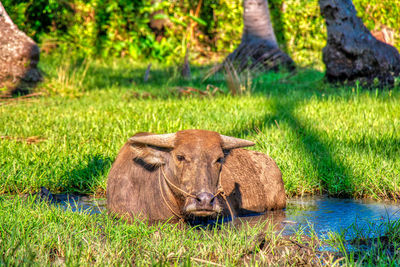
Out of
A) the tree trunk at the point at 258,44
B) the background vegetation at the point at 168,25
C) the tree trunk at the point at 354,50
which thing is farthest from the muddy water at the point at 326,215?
the background vegetation at the point at 168,25

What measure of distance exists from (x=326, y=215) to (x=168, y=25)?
13329 millimetres

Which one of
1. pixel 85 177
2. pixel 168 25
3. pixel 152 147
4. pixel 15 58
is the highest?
pixel 168 25

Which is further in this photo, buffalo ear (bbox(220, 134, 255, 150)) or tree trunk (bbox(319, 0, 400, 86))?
tree trunk (bbox(319, 0, 400, 86))

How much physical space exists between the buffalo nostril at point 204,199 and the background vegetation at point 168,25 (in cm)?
1138

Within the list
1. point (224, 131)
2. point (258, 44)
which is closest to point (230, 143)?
point (224, 131)

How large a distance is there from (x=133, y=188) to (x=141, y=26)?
1221 centimetres

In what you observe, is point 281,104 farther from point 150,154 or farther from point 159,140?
point 159,140

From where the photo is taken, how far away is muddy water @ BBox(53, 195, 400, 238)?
158 inches

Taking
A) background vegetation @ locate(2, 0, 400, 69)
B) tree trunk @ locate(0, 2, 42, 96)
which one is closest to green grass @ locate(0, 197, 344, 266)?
tree trunk @ locate(0, 2, 42, 96)

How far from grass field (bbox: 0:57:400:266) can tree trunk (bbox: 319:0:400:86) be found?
486 mm

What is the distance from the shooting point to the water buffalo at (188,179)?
12.9ft

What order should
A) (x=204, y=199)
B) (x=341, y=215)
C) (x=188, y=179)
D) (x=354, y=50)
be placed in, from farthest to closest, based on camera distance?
1. (x=354, y=50)
2. (x=341, y=215)
3. (x=188, y=179)
4. (x=204, y=199)

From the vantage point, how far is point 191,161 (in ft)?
13.0

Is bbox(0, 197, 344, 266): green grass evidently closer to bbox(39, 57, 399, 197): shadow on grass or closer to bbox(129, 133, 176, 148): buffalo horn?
bbox(129, 133, 176, 148): buffalo horn
